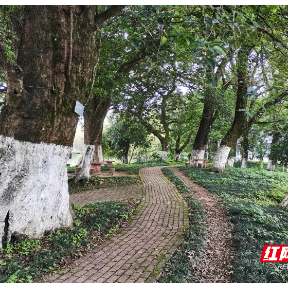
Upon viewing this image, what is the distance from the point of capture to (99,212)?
567 cm

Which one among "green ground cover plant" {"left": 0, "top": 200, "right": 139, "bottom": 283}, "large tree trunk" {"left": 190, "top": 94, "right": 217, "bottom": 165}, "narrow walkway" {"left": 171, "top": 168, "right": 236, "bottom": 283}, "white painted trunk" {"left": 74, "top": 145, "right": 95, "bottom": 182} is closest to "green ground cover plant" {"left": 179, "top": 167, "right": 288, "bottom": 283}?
"narrow walkway" {"left": 171, "top": 168, "right": 236, "bottom": 283}

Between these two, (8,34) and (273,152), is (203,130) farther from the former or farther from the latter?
(8,34)

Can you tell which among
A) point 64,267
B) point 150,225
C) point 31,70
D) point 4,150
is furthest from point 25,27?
point 150,225

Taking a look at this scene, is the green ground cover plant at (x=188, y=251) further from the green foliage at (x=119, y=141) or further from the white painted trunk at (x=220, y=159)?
the green foliage at (x=119, y=141)

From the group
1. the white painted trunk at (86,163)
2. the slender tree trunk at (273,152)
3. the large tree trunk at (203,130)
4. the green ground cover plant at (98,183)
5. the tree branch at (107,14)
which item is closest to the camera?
the tree branch at (107,14)

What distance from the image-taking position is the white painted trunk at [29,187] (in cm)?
400

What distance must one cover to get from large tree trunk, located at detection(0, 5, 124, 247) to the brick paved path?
1.24m

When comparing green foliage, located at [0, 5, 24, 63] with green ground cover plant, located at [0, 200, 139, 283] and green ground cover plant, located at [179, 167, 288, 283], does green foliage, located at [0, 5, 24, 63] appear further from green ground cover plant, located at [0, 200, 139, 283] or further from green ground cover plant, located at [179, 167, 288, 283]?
green ground cover plant, located at [179, 167, 288, 283]

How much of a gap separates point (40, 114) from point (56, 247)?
2.30 m

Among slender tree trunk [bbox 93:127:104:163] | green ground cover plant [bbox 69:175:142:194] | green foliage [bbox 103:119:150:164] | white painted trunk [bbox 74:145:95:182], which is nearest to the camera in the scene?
green ground cover plant [bbox 69:175:142:194]

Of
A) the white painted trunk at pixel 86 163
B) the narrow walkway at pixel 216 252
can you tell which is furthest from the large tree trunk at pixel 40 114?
the white painted trunk at pixel 86 163

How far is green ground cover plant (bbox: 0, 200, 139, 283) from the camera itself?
10.7 feet

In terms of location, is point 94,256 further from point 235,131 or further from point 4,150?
point 235,131
